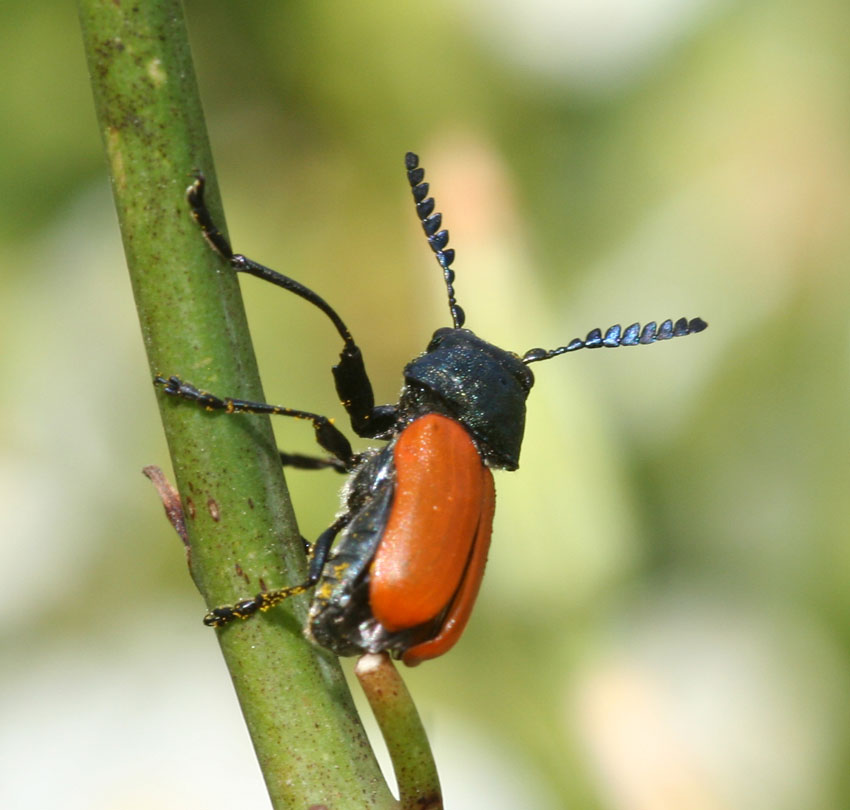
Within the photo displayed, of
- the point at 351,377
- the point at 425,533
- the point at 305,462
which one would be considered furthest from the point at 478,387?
the point at 305,462

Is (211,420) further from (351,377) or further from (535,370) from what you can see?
(535,370)

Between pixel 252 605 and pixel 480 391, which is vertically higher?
pixel 480 391

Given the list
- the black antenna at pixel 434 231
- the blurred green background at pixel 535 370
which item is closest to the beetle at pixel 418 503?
the black antenna at pixel 434 231

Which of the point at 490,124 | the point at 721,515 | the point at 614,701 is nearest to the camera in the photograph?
the point at 614,701

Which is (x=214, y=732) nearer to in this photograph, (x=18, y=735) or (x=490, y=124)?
(x=18, y=735)

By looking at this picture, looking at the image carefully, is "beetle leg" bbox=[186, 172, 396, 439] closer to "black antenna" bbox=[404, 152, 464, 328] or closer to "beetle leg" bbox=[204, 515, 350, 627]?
"black antenna" bbox=[404, 152, 464, 328]

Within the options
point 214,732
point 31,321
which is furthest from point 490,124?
point 214,732

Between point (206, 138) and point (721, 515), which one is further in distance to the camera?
point (721, 515)
